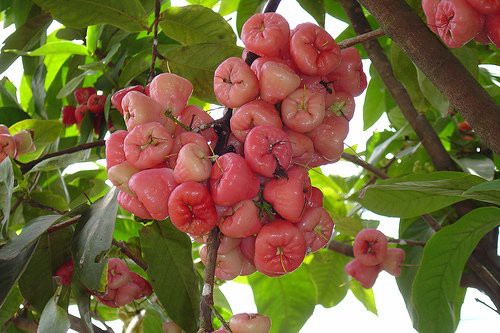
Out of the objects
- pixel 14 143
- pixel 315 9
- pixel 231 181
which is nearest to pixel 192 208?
pixel 231 181

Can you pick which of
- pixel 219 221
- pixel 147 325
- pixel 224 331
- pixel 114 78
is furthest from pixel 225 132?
pixel 114 78

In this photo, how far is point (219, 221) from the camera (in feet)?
2.18

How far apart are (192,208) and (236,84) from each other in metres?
0.14

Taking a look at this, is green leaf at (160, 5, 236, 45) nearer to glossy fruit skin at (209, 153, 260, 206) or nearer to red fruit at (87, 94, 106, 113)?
red fruit at (87, 94, 106, 113)

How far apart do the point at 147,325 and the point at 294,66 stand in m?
0.49

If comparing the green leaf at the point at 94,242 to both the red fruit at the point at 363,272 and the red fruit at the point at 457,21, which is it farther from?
the red fruit at the point at 363,272

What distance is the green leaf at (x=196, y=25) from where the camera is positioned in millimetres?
1011

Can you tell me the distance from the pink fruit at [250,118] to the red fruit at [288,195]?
0.05 m

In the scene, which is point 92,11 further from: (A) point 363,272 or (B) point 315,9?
(A) point 363,272

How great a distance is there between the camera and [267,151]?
0.64 m

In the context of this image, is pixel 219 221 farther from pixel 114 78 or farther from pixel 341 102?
pixel 114 78

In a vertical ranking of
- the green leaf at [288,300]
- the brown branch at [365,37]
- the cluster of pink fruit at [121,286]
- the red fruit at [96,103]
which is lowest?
the green leaf at [288,300]

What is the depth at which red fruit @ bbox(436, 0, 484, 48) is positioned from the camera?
2.25ft

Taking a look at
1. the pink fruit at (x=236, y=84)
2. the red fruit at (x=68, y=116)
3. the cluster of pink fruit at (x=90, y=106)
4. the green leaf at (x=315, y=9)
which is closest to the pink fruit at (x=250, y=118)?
the pink fruit at (x=236, y=84)
